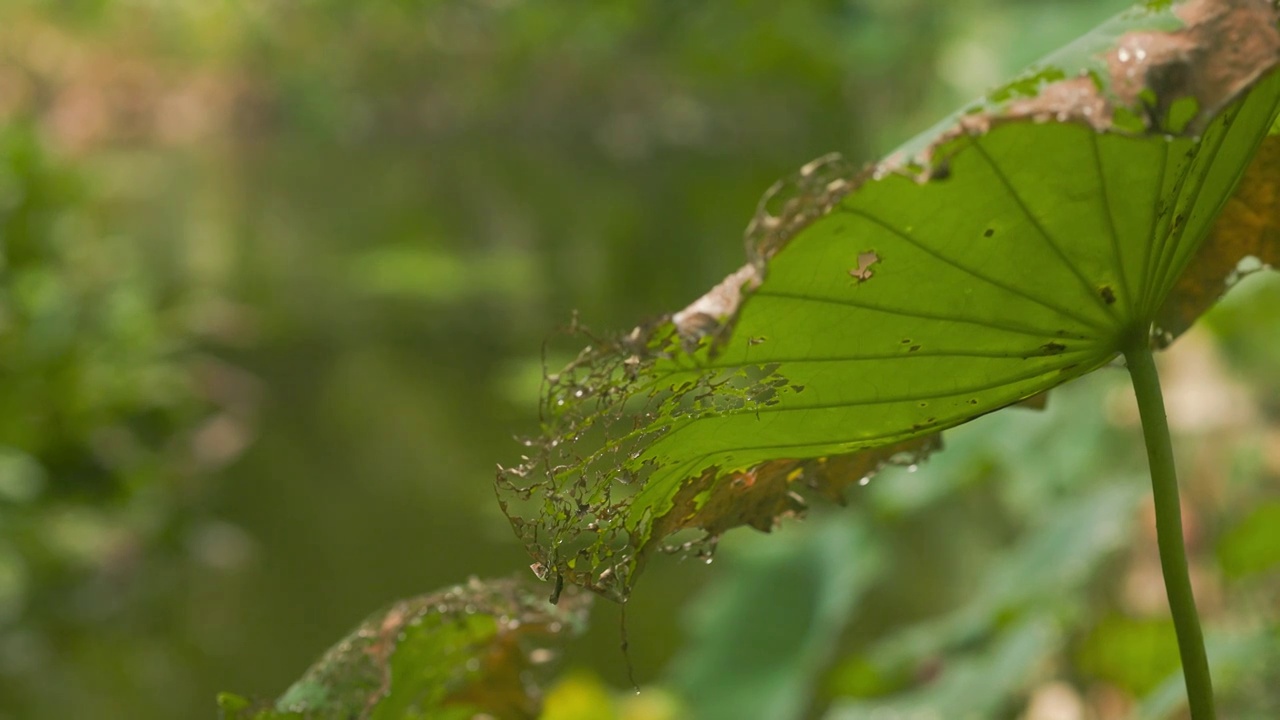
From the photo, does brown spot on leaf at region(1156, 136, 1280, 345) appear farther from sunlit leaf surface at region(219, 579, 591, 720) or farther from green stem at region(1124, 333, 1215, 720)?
sunlit leaf surface at region(219, 579, 591, 720)

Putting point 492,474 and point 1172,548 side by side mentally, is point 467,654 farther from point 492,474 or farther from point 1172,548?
point 492,474

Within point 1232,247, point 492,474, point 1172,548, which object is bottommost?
point 1172,548

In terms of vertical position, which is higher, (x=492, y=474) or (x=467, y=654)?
(x=492, y=474)

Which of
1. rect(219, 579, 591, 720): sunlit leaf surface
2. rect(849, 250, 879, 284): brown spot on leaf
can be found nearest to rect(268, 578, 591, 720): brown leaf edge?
rect(219, 579, 591, 720): sunlit leaf surface

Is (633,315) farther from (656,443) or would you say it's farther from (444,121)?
(444,121)

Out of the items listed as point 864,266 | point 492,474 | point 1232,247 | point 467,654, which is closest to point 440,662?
point 467,654

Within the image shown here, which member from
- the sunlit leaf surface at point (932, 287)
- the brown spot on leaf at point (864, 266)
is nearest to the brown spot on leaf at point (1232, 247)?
the sunlit leaf surface at point (932, 287)
